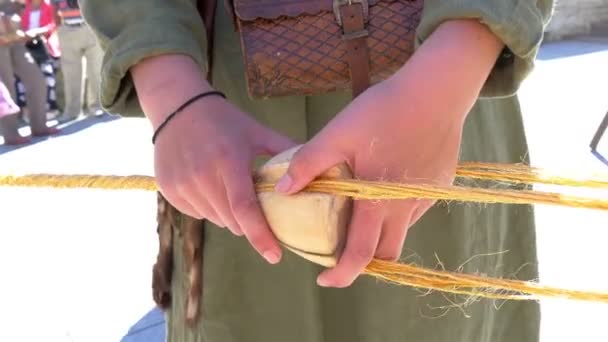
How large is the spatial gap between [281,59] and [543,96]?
491 centimetres

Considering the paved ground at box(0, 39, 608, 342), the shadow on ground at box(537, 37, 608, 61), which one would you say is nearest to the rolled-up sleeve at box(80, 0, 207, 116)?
the paved ground at box(0, 39, 608, 342)

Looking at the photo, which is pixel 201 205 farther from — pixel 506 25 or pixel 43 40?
pixel 43 40

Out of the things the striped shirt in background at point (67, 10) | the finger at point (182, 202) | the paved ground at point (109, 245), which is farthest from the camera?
the striped shirt in background at point (67, 10)

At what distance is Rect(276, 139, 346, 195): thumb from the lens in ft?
2.09

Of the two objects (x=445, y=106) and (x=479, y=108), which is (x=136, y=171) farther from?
(x=445, y=106)

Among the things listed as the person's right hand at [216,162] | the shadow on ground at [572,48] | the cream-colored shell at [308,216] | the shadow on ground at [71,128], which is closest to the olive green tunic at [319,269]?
the person's right hand at [216,162]

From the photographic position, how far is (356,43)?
790 mm

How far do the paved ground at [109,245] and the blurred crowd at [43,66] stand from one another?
39 centimetres

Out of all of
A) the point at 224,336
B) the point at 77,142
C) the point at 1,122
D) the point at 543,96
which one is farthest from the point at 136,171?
the point at 224,336

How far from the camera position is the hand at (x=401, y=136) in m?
0.64

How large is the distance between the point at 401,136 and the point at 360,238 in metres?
0.09

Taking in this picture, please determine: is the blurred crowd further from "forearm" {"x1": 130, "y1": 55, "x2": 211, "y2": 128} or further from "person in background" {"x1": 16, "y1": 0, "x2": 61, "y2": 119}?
"forearm" {"x1": 130, "y1": 55, "x2": 211, "y2": 128}

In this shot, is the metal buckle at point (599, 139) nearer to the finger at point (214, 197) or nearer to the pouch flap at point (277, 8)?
the pouch flap at point (277, 8)

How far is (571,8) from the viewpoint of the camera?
323 inches
